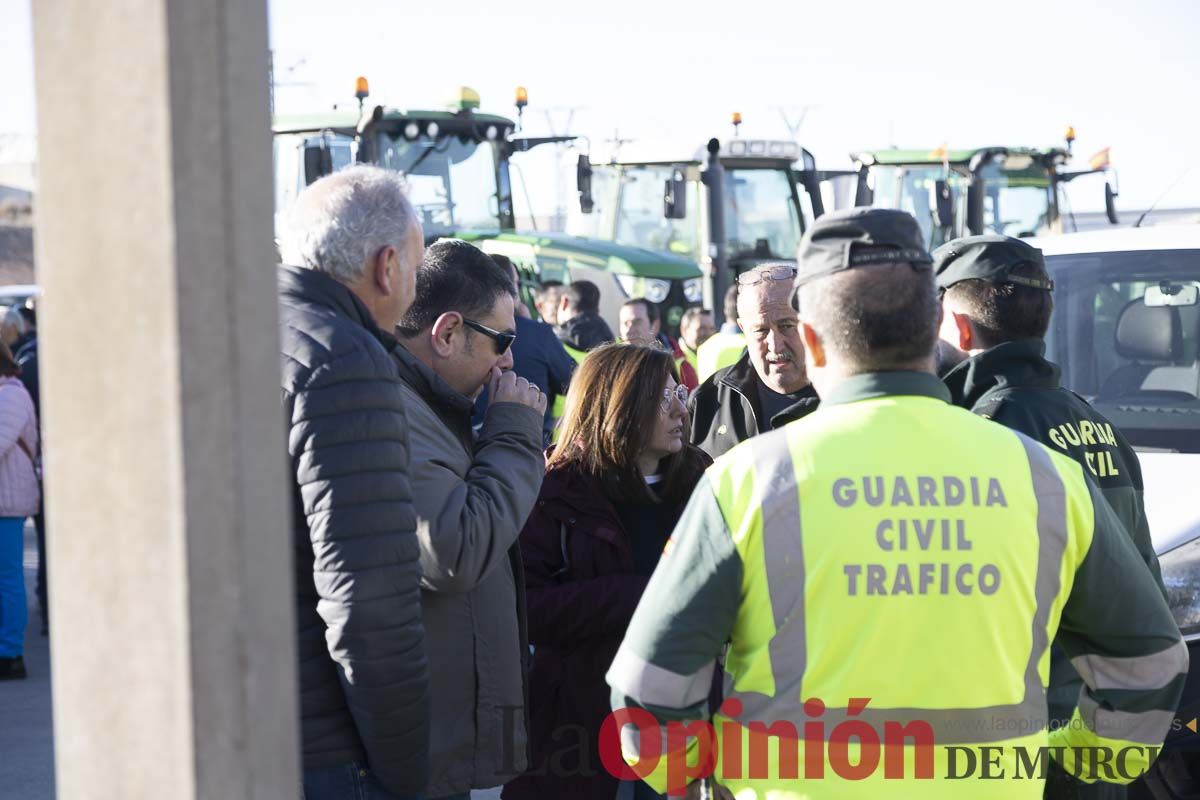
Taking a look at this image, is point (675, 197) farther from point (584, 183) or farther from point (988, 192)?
point (988, 192)

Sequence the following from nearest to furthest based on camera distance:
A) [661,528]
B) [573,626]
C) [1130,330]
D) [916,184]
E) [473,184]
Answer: [573,626]
[661,528]
[1130,330]
[473,184]
[916,184]

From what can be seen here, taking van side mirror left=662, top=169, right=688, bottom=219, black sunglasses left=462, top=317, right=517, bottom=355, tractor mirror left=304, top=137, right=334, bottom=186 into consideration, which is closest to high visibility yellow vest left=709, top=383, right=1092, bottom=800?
black sunglasses left=462, top=317, right=517, bottom=355

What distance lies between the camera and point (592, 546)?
11.9 feet

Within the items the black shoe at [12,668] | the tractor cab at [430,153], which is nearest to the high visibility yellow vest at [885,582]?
the black shoe at [12,668]

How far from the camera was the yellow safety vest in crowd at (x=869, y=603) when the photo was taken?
2.01 m

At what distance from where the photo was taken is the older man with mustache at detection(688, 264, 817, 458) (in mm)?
4473

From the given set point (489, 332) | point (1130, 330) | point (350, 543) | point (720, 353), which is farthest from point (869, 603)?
point (720, 353)

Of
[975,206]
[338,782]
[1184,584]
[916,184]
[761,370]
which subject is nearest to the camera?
[338,782]

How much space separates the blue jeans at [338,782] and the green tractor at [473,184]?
1111 centimetres

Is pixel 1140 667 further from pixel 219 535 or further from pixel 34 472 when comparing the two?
pixel 34 472

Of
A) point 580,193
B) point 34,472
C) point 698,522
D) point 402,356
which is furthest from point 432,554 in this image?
point 580,193

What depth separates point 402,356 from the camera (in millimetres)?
3051

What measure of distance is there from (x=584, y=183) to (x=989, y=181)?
5240mm

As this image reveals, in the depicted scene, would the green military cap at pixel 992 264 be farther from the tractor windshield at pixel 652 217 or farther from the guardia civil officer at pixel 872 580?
the tractor windshield at pixel 652 217
